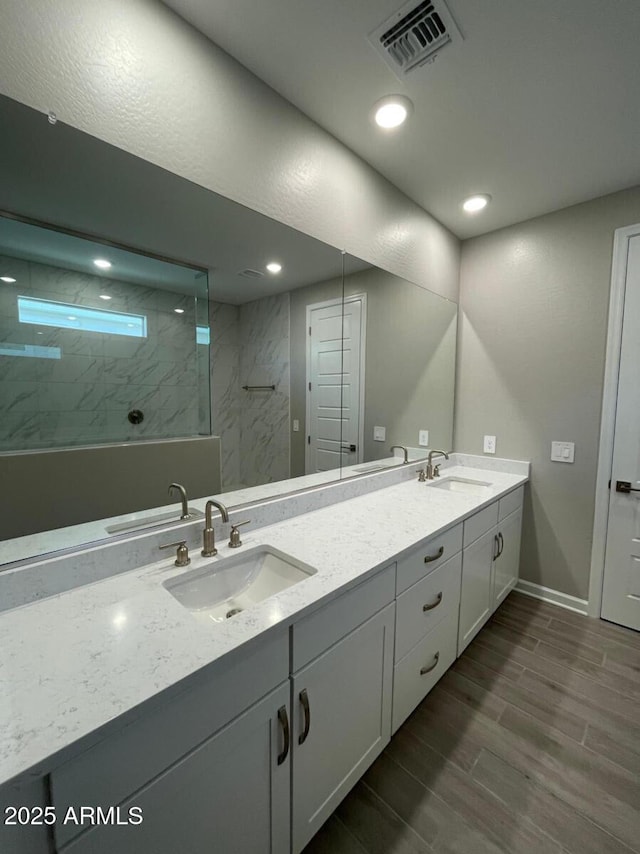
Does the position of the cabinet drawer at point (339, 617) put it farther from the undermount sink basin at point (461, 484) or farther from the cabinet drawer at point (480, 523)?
the undermount sink basin at point (461, 484)

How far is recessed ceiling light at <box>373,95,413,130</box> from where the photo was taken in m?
1.45

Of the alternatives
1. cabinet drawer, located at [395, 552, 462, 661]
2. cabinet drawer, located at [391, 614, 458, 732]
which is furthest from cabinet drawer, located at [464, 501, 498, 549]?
cabinet drawer, located at [391, 614, 458, 732]

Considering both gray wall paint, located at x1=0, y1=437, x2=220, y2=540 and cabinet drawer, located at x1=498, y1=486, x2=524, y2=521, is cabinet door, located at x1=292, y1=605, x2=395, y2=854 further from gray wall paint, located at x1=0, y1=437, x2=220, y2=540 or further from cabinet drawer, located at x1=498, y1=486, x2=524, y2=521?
cabinet drawer, located at x1=498, y1=486, x2=524, y2=521

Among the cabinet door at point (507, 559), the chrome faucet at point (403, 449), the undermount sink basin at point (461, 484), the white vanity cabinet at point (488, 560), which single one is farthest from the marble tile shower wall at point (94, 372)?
the cabinet door at point (507, 559)

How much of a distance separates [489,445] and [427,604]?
5.04 ft

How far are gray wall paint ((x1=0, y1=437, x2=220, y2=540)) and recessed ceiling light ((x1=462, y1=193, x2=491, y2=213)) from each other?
205 cm

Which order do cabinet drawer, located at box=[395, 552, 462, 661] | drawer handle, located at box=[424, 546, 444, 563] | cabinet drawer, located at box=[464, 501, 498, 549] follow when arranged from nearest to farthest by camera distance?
cabinet drawer, located at box=[395, 552, 462, 661] → drawer handle, located at box=[424, 546, 444, 563] → cabinet drawer, located at box=[464, 501, 498, 549]

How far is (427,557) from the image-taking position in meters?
1.43

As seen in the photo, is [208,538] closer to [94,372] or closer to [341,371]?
[94,372]

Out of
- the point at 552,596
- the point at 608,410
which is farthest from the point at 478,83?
the point at 552,596

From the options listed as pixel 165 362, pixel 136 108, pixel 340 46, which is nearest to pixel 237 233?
pixel 136 108

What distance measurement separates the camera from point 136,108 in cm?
105

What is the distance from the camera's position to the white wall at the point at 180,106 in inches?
35.3

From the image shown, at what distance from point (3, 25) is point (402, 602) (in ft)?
6.30
